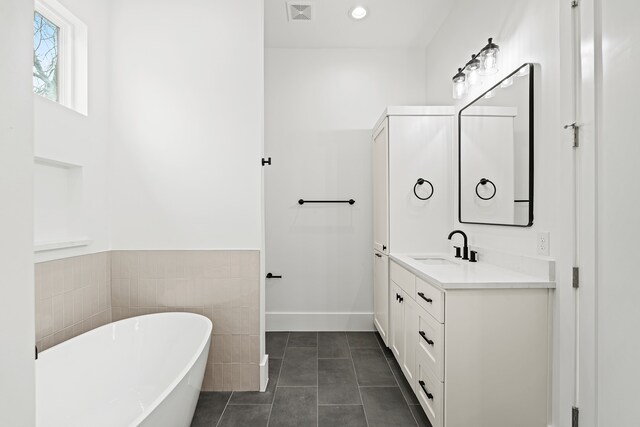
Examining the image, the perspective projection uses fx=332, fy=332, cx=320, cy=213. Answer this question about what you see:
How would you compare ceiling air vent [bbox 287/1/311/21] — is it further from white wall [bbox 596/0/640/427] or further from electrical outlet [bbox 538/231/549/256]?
electrical outlet [bbox 538/231/549/256]

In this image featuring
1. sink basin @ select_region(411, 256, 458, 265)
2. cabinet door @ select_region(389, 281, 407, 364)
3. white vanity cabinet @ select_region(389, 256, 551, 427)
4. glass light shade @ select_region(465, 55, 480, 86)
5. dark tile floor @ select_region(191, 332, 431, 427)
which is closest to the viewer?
white vanity cabinet @ select_region(389, 256, 551, 427)

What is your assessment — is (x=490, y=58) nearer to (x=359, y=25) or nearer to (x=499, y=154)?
(x=499, y=154)

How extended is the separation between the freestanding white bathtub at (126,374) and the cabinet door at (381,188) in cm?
167

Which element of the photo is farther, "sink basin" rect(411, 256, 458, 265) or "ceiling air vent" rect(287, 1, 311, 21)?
"ceiling air vent" rect(287, 1, 311, 21)

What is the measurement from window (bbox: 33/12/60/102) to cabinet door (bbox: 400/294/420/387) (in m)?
2.55

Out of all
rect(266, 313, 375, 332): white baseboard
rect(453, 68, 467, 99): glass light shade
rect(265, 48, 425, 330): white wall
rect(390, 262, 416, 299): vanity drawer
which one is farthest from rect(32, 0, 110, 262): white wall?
rect(453, 68, 467, 99): glass light shade

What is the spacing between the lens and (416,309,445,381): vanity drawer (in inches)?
65.5

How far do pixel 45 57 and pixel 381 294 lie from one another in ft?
9.72

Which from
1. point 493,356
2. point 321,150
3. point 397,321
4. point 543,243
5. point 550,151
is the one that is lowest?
point 397,321

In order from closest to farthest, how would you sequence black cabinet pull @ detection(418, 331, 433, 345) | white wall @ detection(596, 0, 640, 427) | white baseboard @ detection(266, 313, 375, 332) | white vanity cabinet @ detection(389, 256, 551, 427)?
1. white wall @ detection(596, 0, 640, 427)
2. white vanity cabinet @ detection(389, 256, 551, 427)
3. black cabinet pull @ detection(418, 331, 433, 345)
4. white baseboard @ detection(266, 313, 375, 332)

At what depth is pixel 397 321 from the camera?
8.32 ft

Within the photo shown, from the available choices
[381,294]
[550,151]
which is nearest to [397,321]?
[381,294]

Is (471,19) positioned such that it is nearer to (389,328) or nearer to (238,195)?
(238,195)

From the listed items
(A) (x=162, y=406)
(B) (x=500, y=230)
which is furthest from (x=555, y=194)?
(A) (x=162, y=406)
